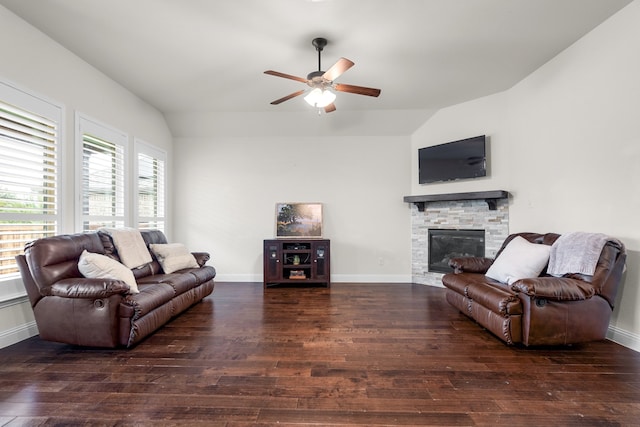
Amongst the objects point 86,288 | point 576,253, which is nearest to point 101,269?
point 86,288

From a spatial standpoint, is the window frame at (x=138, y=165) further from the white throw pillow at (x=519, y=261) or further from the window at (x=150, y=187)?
the white throw pillow at (x=519, y=261)

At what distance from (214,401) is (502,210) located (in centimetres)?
408

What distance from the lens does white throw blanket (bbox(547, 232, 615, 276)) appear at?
2.32m

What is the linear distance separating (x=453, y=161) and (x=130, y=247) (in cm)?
453

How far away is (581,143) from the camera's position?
9.27 ft

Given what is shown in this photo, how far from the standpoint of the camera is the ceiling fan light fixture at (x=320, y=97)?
2.73 meters

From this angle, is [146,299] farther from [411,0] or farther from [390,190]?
[390,190]

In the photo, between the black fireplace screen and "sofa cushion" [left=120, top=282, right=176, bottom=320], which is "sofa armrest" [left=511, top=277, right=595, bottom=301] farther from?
"sofa cushion" [left=120, top=282, right=176, bottom=320]

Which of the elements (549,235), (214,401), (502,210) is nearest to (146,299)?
(214,401)

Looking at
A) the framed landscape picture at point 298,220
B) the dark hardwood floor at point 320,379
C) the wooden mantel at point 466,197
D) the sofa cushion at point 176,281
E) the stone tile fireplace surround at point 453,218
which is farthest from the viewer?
the framed landscape picture at point 298,220

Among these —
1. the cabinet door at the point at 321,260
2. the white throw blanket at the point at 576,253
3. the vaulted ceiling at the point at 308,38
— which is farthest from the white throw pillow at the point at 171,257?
the white throw blanket at the point at 576,253

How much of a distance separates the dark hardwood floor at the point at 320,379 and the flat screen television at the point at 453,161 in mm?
2266

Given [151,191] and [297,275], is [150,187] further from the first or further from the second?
[297,275]

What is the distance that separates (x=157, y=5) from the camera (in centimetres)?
228
